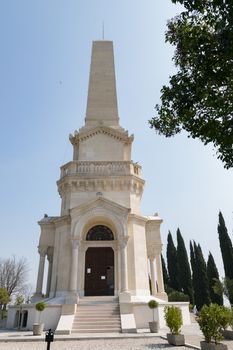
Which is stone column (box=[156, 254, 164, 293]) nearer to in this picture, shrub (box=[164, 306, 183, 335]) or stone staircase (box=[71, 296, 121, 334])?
stone staircase (box=[71, 296, 121, 334])

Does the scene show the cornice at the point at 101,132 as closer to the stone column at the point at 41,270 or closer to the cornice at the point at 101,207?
the cornice at the point at 101,207

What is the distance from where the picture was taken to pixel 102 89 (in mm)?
30734

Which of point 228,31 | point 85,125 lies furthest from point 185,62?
point 85,125

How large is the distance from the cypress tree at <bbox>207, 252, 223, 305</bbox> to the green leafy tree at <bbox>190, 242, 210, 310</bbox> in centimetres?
96

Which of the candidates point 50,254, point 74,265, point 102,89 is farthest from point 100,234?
point 102,89

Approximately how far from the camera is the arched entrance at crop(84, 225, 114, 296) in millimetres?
22328

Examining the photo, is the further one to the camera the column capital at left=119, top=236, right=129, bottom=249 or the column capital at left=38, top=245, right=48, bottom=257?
the column capital at left=38, top=245, right=48, bottom=257

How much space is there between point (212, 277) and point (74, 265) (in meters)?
26.7

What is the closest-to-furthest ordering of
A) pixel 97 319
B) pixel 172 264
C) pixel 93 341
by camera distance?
pixel 93 341 → pixel 97 319 → pixel 172 264

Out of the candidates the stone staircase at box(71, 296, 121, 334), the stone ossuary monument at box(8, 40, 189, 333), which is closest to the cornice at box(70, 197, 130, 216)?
the stone ossuary monument at box(8, 40, 189, 333)

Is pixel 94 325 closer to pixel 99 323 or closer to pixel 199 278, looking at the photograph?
pixel 99 323

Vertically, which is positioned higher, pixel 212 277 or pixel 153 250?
pixel 153 250

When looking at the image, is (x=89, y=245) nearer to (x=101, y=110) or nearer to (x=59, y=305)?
(x=59, y=305)

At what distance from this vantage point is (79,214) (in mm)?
22500
